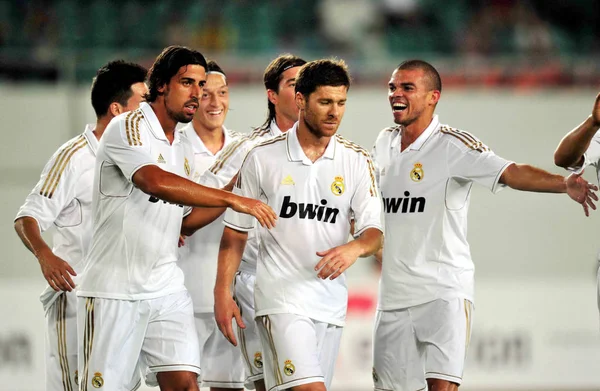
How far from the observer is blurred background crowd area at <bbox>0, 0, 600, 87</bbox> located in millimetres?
13125

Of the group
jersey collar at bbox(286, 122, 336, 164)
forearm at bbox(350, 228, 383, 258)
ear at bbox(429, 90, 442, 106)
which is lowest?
forearm at bbox(350, 228, 383, 258)

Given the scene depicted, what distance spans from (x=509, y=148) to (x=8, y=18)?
741cm

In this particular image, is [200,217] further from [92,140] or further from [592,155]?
[592,155]

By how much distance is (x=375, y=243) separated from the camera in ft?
18.1

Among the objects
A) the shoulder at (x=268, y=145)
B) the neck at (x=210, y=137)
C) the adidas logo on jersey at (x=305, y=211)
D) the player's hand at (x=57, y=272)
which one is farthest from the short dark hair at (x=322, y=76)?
the player's hand at (x=57, y=272)

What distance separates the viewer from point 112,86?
661 cm

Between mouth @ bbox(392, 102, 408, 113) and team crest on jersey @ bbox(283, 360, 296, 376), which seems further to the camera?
mouth @ bbox(392, 102, 408, 113)

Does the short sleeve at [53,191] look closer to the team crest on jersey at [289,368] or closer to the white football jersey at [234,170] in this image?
the white football jersey at [234,170]

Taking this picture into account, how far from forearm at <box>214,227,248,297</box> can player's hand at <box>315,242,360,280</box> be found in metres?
0.58

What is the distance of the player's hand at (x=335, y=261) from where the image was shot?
5.23 m

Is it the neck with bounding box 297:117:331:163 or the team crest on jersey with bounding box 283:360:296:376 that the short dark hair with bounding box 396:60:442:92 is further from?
the team crest on jersey with bounding box 283:360:296:376

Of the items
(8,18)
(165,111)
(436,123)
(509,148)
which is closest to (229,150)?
(165,111)

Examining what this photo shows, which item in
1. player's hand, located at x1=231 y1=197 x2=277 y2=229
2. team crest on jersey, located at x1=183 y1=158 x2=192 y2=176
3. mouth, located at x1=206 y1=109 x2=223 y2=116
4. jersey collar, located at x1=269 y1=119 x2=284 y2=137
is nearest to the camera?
player's hand, located at x1=231 y1=197 x2=277 y2=229

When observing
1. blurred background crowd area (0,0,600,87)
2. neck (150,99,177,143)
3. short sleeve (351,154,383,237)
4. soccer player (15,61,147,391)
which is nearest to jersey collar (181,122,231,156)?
soccer player (15,61,147,391)
